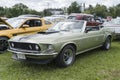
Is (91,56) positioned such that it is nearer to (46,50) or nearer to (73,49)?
(73,49)

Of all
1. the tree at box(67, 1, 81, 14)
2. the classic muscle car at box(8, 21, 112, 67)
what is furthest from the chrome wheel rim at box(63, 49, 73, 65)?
the tree at box(67, 1, 81, 14)

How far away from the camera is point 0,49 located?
7.61 meters

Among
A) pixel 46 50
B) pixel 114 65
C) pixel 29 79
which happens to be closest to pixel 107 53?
A: pixel 114 65

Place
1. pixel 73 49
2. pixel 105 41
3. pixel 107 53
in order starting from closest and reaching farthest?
pixel 73 49 < pixel 107 53 < pixel 105 41

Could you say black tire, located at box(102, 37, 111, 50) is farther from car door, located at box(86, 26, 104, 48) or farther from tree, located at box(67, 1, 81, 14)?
tree, located at box(67, 1, 81, 14)

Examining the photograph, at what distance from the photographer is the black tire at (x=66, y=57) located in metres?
5.68

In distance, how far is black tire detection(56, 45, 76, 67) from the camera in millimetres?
5677

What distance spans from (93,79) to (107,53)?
3148 mm

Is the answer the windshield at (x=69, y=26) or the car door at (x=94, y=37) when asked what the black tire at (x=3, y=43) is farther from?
the car door at (x=94, y=37)

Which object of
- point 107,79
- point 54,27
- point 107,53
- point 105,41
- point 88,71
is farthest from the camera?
point 105,41

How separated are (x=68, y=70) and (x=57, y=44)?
88 centimetres

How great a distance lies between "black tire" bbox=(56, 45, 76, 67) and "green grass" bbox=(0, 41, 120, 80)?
15 centimetres

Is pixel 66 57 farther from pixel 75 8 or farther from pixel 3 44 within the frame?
pixel 75 8

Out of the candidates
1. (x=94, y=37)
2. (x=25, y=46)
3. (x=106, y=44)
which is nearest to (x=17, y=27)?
(x=25, y=46)
